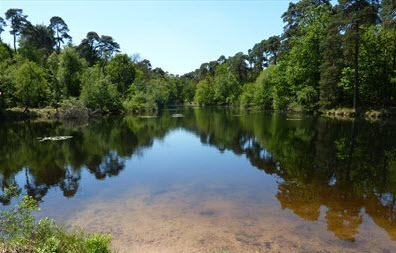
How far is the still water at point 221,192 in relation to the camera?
8500mm

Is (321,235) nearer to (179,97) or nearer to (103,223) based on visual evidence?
(103,223)

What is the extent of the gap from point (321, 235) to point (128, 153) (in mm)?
15453

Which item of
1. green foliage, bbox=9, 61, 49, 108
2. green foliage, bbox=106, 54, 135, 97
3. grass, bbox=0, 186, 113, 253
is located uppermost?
green foliage, bbox=106, 54, 135, 97

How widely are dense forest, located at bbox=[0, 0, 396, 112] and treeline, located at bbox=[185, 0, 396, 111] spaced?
0.14 m

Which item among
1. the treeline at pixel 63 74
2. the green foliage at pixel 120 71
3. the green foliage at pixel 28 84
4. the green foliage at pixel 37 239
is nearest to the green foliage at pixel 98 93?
the treeline at pixel 63 74

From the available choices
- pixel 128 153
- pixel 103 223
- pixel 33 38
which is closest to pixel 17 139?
pixel 128 153

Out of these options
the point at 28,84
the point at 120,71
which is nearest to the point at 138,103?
the point at 120,71

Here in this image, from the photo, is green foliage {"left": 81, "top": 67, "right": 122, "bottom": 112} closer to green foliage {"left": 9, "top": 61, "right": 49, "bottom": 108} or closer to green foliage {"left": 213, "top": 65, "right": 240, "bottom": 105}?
green foliage {"left": 9, "top": 61, "right": 49, "bottom": 108}

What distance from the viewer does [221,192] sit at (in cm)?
1281

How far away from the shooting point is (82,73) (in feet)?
215

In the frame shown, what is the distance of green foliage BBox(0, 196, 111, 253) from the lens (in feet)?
Answer: 18.7

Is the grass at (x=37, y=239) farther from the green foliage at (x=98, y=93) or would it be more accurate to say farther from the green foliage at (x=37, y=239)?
the green foliage at (x=98, y=93)

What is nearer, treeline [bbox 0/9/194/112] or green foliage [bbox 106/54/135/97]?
treeline [bbox 0/9/194/112]

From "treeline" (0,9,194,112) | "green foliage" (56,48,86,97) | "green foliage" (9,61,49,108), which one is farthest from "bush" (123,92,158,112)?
"green foliage" (9,61,49,108)
